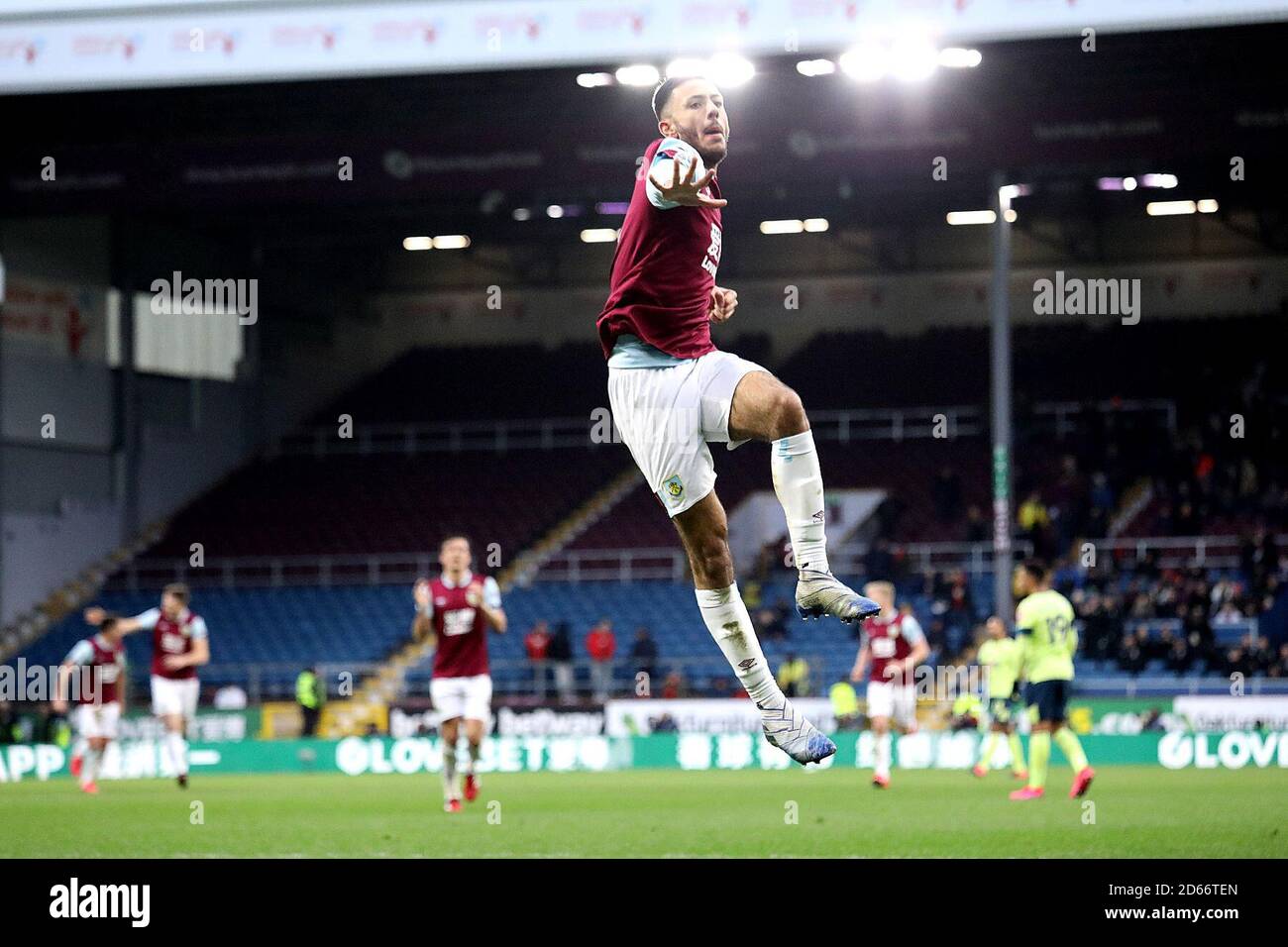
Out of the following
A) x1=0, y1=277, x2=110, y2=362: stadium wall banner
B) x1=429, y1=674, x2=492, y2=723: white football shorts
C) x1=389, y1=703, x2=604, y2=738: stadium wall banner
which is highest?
x1=0, y1=277, x2=110, y2=362: stadium wall banner

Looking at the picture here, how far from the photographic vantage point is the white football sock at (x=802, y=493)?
685 centimetres

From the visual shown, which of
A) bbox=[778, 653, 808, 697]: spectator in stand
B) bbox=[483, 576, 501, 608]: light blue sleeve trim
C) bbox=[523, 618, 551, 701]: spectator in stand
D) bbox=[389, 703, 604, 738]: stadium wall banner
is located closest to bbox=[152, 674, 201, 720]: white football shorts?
bbox=[483, 576, 501, 608]: light blue sleeve trim

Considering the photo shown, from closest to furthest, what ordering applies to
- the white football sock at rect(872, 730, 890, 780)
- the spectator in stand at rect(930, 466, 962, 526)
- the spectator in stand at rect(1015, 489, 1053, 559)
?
the white football sock at rect(872, 730, 890, 780)
the spectator in stand at rect(1015, 489, 1053, 559)
the spectator in stand at rect(930, 466, 962, 526)

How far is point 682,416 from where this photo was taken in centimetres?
692

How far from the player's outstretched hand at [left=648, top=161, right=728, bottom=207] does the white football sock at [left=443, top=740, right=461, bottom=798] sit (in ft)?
32.6

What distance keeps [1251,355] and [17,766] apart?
21.5 metres

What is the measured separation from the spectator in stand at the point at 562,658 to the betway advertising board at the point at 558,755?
71.2 inches

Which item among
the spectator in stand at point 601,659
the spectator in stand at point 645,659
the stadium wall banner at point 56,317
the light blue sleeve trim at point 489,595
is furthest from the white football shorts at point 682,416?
the stadium wall banner at point 56,317

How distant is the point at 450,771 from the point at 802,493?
9376 mm

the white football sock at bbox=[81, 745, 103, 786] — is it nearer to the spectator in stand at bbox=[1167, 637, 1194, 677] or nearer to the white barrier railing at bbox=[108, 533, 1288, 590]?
the white barrier railing at bbox=[108, 533, 1288, 590]

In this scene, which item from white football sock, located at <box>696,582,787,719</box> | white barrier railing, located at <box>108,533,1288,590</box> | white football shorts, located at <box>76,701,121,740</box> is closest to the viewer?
white football sock, located at <box>696,582,787,719</box>

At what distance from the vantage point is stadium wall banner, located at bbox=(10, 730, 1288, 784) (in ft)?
76.8

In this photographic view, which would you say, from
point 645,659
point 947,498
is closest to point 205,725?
point 645,659
